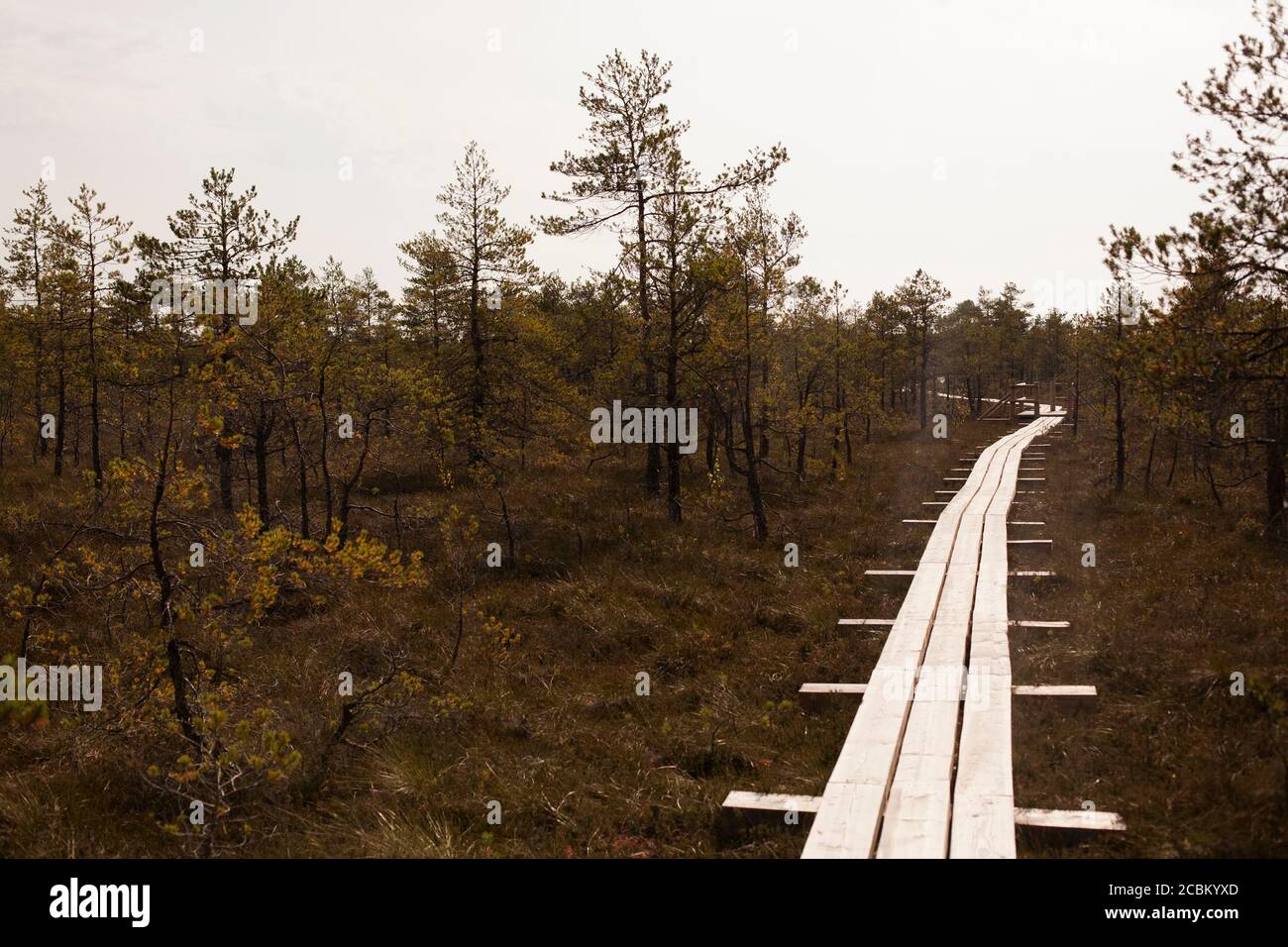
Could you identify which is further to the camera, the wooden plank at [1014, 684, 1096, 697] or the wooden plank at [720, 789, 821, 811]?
the wooden plank at [1014, 684, 1096, 697]

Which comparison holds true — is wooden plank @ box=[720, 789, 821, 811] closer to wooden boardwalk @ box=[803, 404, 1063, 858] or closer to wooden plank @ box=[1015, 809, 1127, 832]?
wooden boardwalk @ box=[803, 404, 1063, 858]

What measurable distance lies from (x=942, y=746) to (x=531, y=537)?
38.6 ft

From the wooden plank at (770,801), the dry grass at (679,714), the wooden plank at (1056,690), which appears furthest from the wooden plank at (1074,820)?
the wooden plank at (1056,690)

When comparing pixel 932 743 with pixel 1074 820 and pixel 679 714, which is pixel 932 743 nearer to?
pixel 1074 820

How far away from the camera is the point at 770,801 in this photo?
616 cm

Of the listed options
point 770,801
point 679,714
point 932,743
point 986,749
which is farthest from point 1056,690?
point 679,714

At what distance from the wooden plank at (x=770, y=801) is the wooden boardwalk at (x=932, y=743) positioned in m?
0.11

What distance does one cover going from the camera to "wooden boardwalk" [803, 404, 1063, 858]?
18.0 ft

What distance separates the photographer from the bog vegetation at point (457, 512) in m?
7.07

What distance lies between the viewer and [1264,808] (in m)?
5.61

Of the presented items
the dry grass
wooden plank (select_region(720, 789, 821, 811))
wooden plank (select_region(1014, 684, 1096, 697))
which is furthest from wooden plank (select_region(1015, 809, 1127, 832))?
wooden plank (select_region(1014, 684, 1096, 697))

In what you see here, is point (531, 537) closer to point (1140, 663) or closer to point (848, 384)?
point (1140, 663)

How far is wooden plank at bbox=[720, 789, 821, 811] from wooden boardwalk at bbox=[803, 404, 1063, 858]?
0.36ft
